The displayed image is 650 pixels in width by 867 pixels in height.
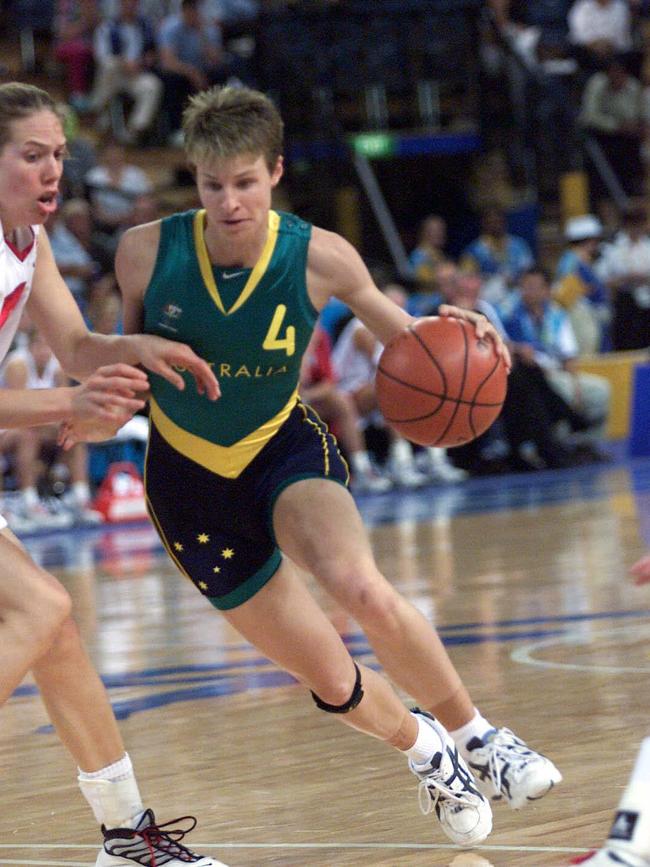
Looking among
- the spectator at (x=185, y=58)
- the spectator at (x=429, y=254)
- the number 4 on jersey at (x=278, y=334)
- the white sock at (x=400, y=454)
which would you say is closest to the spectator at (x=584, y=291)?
the spectator at (x=429, y=254)

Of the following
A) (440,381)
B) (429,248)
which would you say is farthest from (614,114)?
(440,381)

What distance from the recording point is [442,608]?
7.55 m

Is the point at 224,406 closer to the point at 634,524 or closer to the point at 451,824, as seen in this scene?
the point at 451,824

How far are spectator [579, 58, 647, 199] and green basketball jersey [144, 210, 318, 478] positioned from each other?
15.9 metres

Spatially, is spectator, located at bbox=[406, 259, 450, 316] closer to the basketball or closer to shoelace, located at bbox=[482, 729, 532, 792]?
the basketball

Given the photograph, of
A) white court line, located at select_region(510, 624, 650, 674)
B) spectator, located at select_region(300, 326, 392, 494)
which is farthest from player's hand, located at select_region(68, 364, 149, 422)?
spectator, located at select_region(300, 326, 392, 494)

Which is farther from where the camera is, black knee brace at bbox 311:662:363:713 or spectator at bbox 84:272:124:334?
spectator at bbox 84:272:124:334

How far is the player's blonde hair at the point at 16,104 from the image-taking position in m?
3.95

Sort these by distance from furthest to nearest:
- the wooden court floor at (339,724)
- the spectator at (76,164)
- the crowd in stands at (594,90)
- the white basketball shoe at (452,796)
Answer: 1. the crowd in stands at (594,90)
2. the spectator at (76,164)
3. the wooden court floor at (339,724)
4. the white basketball shoe at (452,796)

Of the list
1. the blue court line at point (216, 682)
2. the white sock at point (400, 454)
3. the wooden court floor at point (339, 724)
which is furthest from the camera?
the white sock at point (400, 454)

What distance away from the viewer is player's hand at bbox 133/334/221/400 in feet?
13.1

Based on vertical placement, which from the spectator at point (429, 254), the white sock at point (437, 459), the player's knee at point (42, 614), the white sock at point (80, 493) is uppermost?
the player's knee at point (42, 614)

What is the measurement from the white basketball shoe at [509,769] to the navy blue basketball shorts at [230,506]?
0.68m

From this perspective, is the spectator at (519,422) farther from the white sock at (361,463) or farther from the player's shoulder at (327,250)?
the player's shoulder at (327,250)
